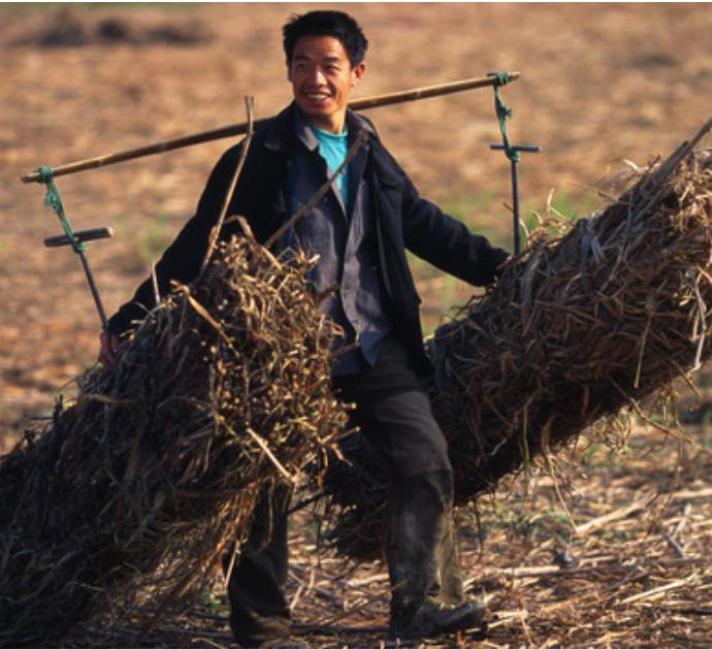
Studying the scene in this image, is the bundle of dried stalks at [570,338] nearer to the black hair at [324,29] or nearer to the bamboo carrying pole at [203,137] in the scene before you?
the bamboo carrying pole at [203,137]

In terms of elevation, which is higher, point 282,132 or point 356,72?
point 356,72

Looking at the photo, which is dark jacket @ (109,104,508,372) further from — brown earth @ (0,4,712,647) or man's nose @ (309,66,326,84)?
brown earth @ (0,4,712,647)

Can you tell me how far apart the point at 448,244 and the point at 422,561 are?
0.92 m

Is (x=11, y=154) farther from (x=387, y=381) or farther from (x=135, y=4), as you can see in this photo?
(x=387, y=381)

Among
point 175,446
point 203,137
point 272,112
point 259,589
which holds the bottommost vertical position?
point 259,589

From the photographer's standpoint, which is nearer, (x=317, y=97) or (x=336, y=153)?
(x=317, y=97)

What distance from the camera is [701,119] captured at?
45.0 ft

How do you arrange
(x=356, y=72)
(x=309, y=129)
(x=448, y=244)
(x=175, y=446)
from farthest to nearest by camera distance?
(x=448, y=244), (x=356, y=72), (x=309, y=129), (x=175, y=446)

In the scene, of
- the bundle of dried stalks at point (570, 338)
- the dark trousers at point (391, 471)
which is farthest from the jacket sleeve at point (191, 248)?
the bundle of dried stalks at point (570, 338)

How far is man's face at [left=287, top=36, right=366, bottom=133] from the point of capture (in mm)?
5078

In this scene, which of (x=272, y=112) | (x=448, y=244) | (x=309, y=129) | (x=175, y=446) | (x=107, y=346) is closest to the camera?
(x=175, y=446)

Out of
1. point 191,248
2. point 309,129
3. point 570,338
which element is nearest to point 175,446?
point 191,248

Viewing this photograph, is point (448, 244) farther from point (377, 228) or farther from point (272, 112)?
point (272, 112)

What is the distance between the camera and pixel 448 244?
5.40 m
